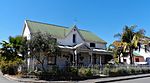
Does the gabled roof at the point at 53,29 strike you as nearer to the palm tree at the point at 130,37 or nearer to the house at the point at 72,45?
the house at the point at 72,45

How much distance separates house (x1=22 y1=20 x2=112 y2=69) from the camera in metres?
31.2

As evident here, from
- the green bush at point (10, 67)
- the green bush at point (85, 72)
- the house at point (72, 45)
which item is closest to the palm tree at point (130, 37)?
the house at point (72, 45)

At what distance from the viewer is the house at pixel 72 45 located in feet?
103

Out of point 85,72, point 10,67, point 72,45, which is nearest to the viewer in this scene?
point 85,72

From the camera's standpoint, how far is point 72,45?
34.0m

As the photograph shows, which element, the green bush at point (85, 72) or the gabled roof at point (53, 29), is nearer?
the green bush at point (85, 72)

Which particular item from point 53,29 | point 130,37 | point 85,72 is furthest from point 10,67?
point 130,37

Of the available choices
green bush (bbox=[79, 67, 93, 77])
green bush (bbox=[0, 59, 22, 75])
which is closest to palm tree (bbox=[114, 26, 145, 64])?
green bush (bbox=[79, 67, 93, 77])

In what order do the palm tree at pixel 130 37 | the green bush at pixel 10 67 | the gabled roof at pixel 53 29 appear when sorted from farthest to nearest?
the palm tree at pixel 130 37
the gabled roof at pixel 53 29
the green bush at pixel 10 67

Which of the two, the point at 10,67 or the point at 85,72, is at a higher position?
the point at 10,67

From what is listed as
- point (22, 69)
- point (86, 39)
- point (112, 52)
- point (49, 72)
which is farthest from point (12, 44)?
point (112, 52)

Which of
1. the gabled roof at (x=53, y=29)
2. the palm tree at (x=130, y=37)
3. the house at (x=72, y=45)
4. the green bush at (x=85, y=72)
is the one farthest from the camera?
the palm tree at (x=130, y=37)

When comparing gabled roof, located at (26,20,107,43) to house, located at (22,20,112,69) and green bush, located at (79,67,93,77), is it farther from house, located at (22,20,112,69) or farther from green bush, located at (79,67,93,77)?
green bush, located at (79,67,93,77)

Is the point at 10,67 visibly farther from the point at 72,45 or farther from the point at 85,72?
the point at 72,45
